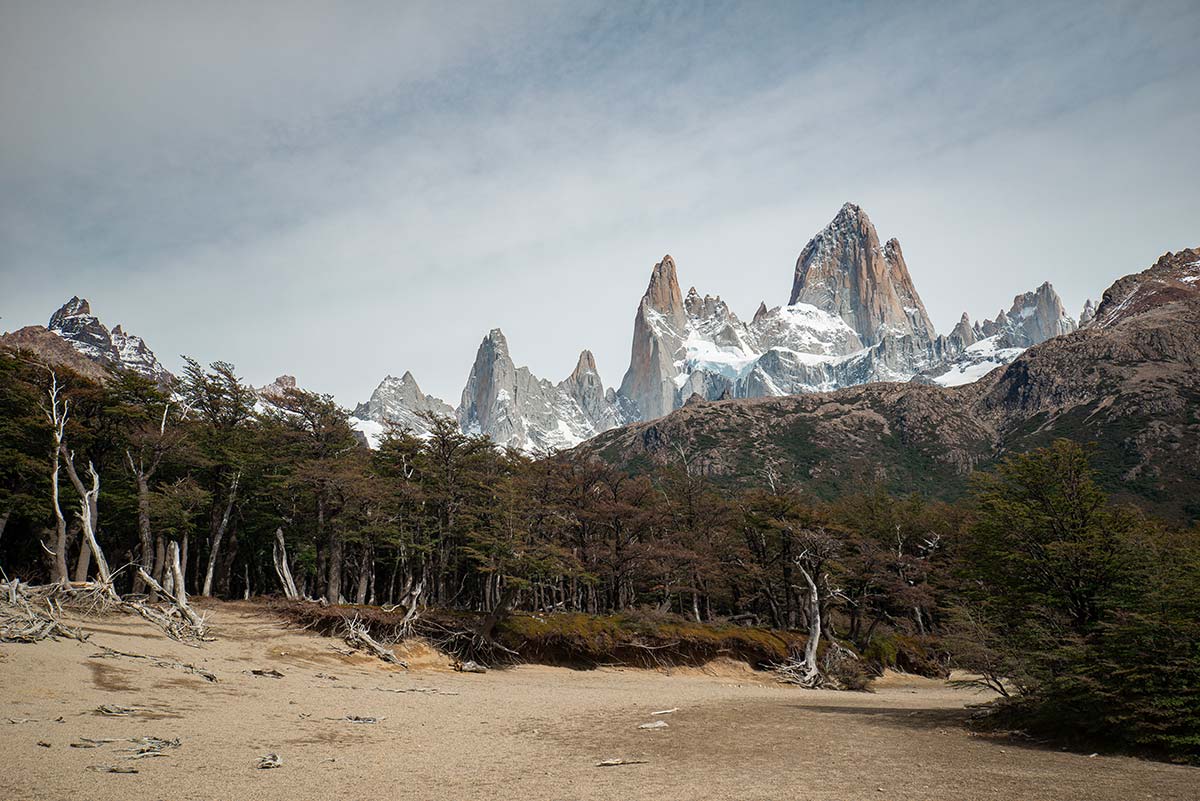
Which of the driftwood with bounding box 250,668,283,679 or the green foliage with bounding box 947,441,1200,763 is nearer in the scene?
the green foliage with bounding box 947,441,1200,763

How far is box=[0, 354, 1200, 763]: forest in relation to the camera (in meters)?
13.8

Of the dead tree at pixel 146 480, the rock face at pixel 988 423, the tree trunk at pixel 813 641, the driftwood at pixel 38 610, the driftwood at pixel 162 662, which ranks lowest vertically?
the tree trunk at pixel 813 641

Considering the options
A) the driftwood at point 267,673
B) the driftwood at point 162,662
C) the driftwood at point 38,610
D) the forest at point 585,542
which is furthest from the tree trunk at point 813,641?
the driftwood at point 38,610

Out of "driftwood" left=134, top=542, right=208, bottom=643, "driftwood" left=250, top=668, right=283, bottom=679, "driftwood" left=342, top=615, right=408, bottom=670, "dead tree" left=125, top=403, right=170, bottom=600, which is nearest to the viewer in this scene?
"driftwood" left=250, top=668, right=283, bottom=679

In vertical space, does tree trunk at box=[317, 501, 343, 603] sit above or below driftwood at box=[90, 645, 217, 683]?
above

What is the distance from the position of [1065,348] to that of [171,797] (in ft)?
642

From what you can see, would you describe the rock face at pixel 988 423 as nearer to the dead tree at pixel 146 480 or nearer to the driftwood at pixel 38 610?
the dead tree at pixel 146 480

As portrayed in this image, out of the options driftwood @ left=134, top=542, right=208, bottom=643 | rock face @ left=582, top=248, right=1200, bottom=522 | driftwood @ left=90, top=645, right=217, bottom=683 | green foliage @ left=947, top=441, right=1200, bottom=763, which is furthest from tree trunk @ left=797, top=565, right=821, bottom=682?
rock face @ left=582, top=248, right=1200, bottom=522

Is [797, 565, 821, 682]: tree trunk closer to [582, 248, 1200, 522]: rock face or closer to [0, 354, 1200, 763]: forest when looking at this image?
[0, 354, 1200, 763]: forest

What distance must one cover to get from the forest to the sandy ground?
2079 mm

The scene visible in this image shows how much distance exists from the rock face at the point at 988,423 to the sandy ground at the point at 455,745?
97.5m

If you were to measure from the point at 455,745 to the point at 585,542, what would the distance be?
2938 cm

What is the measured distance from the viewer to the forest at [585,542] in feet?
45.2

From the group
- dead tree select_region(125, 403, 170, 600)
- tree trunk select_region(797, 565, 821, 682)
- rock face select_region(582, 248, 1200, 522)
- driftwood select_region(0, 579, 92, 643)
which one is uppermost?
rock face select_region(582, 248, 1200, 522)
